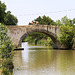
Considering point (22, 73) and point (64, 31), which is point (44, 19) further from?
point (22, 73)

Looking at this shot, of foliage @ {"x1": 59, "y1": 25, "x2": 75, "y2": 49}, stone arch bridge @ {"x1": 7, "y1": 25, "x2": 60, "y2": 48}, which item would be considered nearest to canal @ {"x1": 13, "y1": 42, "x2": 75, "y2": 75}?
stone arch bridge @ {"x1": 7, "y1": 25, "x2": 60, "y2": 48}

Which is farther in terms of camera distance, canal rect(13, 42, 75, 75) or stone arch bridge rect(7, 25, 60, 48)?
stone arch bridge rect(7, 25, 60, 48)

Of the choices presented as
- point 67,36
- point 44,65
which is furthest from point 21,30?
point 44,65

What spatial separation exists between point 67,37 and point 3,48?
70.6 ft

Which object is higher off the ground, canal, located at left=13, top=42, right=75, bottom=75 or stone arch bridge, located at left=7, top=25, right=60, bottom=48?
stone arch bridge, located at left=7, top=25, right=60, bottom=48

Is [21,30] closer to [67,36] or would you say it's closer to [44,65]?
[67,36]

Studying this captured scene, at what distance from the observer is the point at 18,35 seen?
103ft

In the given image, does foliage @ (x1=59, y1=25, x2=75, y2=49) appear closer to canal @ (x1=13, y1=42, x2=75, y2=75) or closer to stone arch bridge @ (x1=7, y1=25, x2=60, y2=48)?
stone arch bridge @ (x1=7, y1=25, x2=60, y2=48)

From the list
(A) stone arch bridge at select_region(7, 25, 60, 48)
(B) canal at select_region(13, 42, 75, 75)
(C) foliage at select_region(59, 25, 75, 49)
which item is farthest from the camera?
(C) foliage at select_region(59, 25, 75, 49)

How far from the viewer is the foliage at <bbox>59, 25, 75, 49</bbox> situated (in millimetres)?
32344

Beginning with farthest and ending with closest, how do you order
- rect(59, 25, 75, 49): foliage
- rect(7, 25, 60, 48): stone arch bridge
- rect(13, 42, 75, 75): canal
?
rect(59, 25, 75, 49): foliage → rect(7, 25, 60, 48): stone arch bridge → rect(13, 42, 75, 75): canal

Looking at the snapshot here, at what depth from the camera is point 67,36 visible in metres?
32.1

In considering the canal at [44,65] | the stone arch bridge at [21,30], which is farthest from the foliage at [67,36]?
the canal at [44,65]

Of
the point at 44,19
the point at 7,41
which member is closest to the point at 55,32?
the point at 7,41
